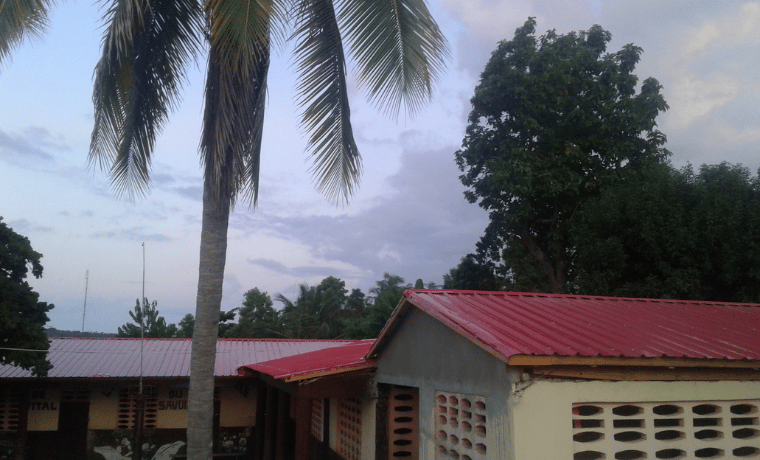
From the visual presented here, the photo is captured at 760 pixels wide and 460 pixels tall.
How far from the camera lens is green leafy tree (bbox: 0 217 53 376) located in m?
10.9

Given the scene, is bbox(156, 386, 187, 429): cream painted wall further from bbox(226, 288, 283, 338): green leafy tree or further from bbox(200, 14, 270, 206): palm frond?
bbox(226, 288, 283, 338): green leafy tree

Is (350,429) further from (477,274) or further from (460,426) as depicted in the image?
(477,274)

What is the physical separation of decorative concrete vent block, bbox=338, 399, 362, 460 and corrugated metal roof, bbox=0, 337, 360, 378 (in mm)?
4325

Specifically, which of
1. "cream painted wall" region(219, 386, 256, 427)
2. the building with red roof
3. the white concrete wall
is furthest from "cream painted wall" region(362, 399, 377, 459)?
"cream painted wall" region(219, 386, 256, 427)

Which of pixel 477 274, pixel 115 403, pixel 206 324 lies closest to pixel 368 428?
pixel 206 324

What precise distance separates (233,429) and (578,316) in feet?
39.7

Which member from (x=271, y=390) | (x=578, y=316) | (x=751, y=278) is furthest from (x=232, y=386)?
(x=751, y=278)

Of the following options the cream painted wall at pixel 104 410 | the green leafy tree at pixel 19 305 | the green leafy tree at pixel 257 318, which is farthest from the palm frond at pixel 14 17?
the green leafy tree at pixel 257 318

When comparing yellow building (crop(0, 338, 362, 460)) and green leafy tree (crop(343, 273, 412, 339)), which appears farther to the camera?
green leafy tree (crop(343, 273, 412, 339))

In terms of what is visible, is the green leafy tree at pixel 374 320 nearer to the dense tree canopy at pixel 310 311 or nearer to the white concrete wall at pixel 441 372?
the dense tree canopy at pixel 310 311

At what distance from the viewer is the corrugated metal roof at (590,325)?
5.46 meters

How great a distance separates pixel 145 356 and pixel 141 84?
9.50 m

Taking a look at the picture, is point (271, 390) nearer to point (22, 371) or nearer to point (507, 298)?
point (22, 371)

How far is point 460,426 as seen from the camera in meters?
6.39
